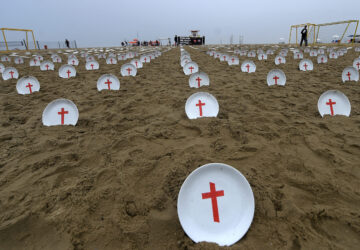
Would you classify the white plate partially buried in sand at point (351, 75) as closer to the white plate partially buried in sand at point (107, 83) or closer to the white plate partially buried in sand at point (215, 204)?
the white plate partially buried in sand at point (215, 204)

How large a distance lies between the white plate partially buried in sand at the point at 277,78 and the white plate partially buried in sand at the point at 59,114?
222 inches

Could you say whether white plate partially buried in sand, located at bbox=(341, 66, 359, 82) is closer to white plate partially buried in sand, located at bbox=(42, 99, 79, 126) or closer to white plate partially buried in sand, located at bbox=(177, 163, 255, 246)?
white plate partially buried in sand, located at bbox=(177, 163, 255, 246)

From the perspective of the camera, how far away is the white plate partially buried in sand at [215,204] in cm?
174

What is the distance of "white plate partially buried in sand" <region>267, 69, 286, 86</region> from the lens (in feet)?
20.7

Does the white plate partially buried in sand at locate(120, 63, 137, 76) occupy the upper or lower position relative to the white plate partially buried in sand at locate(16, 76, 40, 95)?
upper

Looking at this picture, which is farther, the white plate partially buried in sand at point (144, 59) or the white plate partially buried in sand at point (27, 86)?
the white plate partially buried in sand at point (144, 59)

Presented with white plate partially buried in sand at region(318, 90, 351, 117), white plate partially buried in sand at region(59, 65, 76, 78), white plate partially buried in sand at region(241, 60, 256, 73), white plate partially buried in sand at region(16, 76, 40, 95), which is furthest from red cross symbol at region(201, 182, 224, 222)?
white plate partially buried in sand at region(59, 65, 76, 78)

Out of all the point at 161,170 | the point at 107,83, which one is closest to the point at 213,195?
the point at 161,170

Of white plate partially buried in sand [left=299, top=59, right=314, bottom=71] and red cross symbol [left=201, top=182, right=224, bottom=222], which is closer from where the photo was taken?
red cross symbol [left=201, top=182, right=224, bottom=222]

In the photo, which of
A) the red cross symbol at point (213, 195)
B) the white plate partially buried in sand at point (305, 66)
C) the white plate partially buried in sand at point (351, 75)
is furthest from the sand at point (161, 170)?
the white plate partially buried in sand at point (305, 66)

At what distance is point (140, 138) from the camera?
3416mm

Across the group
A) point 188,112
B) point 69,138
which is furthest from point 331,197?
point 69,138

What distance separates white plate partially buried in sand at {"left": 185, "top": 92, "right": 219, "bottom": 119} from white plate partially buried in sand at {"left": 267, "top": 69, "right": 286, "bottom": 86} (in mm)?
3306

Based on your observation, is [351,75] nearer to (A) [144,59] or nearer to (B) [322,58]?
(B) [322,58]
